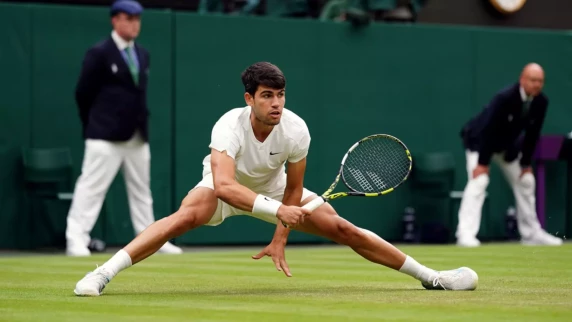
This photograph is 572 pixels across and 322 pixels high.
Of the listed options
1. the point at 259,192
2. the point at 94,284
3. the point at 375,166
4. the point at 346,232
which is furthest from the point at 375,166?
the point at 94,284

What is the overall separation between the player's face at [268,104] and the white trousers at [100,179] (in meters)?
6.61

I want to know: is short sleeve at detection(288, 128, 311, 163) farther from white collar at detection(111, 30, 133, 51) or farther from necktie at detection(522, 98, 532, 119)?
necktie at detection(522, 98, 532, 119)

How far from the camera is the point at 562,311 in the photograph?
698cm

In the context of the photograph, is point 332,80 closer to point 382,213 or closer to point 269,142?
point 382,213

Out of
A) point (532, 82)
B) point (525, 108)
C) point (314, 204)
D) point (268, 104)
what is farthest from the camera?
point (525, 108)

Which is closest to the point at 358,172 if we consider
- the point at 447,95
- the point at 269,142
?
the point at 269,142

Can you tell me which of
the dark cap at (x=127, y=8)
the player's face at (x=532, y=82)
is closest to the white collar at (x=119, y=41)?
the dark cap at (x=127, y=8)

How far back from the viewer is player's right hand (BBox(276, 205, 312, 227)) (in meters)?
7.55

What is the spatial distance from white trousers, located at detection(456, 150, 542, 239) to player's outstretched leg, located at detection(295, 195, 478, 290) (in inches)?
303

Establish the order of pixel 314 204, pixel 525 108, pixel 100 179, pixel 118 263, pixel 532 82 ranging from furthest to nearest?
pixel 525 108
pixel 532 82
pixel 100 179
pixel 118 263
pixel 314 204

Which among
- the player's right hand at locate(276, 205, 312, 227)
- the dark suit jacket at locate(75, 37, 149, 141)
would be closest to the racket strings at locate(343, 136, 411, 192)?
the player's right hand at locate(276, 205, 312, 227)

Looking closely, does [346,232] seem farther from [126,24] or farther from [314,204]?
[126,24]

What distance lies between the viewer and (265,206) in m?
7.75

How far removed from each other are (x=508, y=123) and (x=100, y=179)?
210 inches
